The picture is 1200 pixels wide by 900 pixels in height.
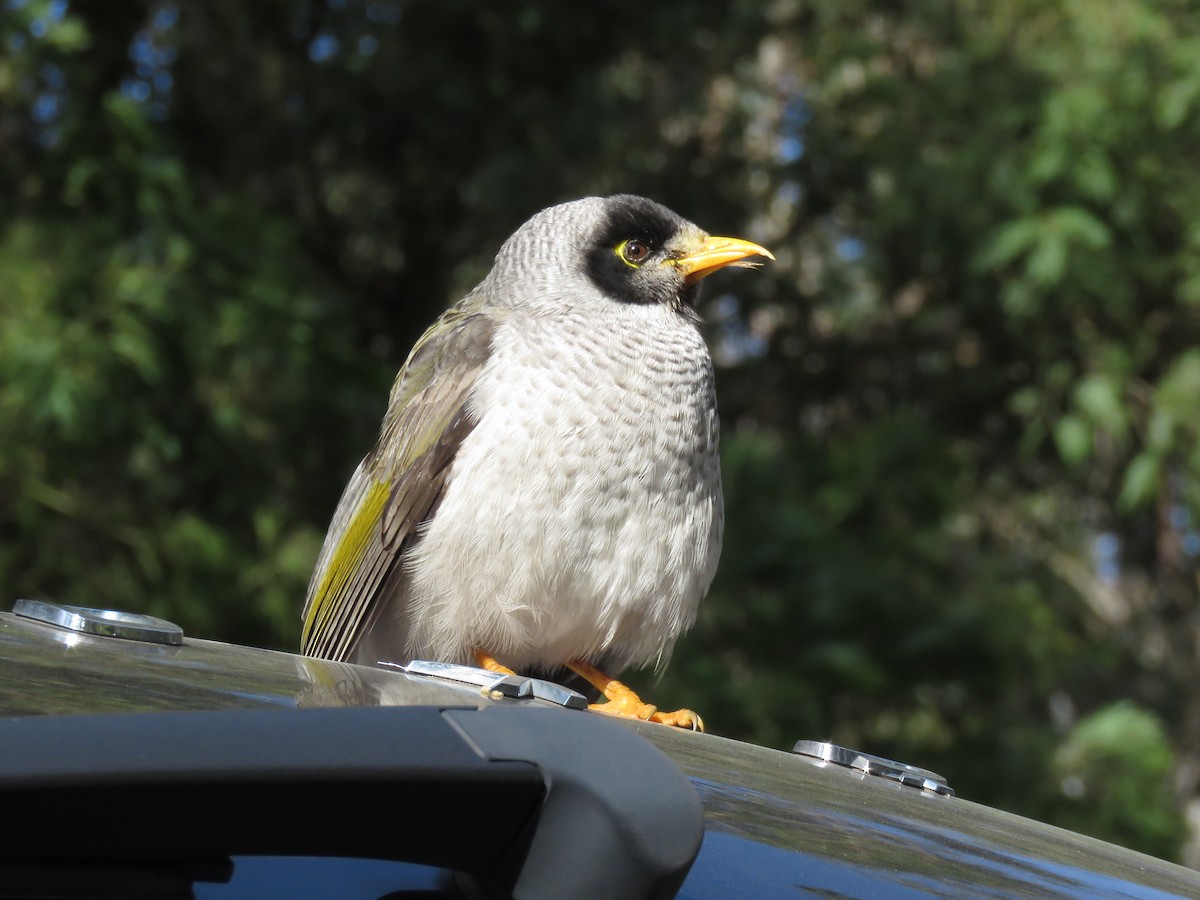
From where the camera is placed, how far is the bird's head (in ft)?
13.2

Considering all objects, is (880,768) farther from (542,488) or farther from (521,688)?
(542,488)

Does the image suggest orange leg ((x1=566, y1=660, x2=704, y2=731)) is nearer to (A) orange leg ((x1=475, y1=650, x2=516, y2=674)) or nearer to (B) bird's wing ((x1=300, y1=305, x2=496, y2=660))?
(A) orange leg ((x1=475, y1=650, x2=516, y2=674))

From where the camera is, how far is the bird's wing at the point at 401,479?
362 cm

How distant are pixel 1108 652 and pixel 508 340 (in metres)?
5.28

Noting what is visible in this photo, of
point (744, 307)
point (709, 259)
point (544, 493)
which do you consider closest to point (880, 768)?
point (544, 493)

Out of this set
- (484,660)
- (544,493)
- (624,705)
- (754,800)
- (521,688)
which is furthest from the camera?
(484,660)

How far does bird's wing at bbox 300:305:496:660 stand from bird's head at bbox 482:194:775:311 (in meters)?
0.28

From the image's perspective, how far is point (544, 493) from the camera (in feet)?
10.9

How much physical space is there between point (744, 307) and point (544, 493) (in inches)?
244

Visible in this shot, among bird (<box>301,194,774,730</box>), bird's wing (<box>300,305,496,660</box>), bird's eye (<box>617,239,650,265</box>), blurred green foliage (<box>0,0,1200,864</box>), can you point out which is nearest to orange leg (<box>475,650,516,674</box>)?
bird (<box>301,194,774,730</box>)

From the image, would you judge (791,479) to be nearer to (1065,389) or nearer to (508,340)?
(1065,389)

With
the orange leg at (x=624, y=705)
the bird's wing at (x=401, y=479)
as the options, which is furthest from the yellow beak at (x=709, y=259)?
the orange leg at (x=624, y=705)

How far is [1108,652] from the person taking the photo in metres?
8.02

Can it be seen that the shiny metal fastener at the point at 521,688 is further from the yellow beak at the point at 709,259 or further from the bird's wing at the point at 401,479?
the yellow beak at the point at 709,259
